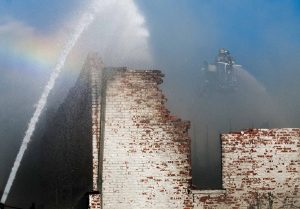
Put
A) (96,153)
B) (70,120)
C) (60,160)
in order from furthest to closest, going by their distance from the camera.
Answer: (60,160) → (70,120) → (96,153)

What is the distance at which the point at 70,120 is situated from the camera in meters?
12.7

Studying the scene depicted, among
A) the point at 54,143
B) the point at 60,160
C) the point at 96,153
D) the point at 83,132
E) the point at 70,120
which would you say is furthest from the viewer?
the point at 54,143

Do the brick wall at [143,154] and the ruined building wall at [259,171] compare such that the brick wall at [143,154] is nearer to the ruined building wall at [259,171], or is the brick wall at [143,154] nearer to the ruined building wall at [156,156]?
the ruined building wall at [156,156]

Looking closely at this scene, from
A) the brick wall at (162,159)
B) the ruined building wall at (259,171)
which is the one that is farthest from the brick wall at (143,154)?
the ruined building wall at (259,171)

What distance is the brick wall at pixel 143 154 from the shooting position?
9.43m

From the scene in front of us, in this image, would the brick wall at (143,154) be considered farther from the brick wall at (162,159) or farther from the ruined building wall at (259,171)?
the ruined building wall at (259,171)

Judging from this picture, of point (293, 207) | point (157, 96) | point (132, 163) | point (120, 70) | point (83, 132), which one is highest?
point (120, 70)

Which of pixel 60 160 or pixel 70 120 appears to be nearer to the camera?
pixel 70 120

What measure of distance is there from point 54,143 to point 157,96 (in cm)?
723

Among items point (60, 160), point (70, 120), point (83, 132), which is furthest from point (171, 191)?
point (60, 160)

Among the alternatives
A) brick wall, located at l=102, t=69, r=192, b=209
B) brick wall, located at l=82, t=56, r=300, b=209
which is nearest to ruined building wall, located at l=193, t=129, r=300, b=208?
brick wall, located at l=82, t=56, r=300, b=209

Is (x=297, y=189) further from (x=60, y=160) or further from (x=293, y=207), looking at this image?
(x=60, y=160)

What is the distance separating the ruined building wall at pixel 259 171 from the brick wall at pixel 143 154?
0.95 m

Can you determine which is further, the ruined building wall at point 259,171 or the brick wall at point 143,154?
the ruined building wall at point 259,171
